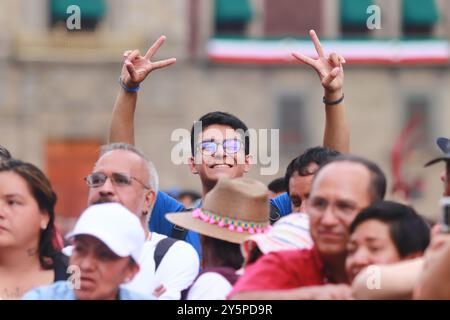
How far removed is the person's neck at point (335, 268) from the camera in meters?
5.15

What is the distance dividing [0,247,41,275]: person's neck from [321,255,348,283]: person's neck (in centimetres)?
132

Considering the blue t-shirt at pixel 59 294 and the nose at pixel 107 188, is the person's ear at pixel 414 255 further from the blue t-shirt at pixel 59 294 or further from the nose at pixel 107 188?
the nose at pixel 107 188

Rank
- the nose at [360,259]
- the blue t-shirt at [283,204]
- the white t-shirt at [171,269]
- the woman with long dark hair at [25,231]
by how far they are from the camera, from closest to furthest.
A: the nose at [360,259] → the woman with long dark hair at [25,231] → the white t-shirt at [171,269] → the blue t-shirt at [283,204]

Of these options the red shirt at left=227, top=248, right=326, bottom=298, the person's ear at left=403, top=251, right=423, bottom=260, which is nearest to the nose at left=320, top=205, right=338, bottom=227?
the red shirt at left=227, top=248, right=326, bottom=298

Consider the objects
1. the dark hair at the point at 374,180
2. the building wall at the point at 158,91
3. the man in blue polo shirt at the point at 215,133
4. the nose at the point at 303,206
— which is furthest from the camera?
the building wall at the point at 158,91

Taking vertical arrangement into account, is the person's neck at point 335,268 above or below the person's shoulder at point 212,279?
above

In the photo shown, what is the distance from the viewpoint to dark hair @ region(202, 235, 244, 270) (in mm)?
6016

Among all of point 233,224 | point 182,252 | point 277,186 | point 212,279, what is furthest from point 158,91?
point 212,279

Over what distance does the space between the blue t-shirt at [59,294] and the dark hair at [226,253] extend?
0.81 meters

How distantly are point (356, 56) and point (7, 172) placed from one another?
2765 cm

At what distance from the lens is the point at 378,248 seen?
198 inches

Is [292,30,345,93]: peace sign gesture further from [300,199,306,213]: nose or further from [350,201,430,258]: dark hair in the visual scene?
[350,201,430,258]: dark hair

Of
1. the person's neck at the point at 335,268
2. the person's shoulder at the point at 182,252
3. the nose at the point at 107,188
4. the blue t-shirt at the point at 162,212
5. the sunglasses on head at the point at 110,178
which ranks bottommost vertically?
the blue t-shirt at the point at 162,212

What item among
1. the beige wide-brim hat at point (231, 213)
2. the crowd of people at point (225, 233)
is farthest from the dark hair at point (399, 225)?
the beige wide-brim hat at point (231, 213)
